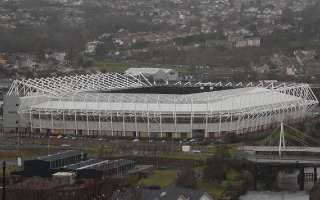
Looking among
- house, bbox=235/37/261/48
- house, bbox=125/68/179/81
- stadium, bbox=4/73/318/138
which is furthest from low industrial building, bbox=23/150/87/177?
house, bbox=235/37/261/48

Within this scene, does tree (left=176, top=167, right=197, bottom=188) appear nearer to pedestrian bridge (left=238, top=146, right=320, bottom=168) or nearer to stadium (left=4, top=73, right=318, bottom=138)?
pedestrian bridge (left=238, top=146, right=320, bottom=168)

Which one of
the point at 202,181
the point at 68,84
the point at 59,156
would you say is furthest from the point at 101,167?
the point at 68,84

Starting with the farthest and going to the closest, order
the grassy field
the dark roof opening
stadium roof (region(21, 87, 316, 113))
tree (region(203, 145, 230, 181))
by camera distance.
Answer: the dark roof opening, stadium roof (region(21, 87, 316, 113)), tree (region(203, 145, 230, 181)), the grassy field

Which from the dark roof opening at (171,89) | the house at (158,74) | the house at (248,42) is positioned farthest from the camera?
the house at (248,42)

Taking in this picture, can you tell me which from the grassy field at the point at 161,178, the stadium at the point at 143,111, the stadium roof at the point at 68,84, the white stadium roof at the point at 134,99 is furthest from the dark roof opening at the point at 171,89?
the grassy field at the point at 161,178

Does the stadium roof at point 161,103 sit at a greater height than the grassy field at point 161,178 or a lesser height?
greater

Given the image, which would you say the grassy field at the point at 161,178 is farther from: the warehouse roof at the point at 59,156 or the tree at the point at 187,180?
the warehouse roof at the point at 59,156
